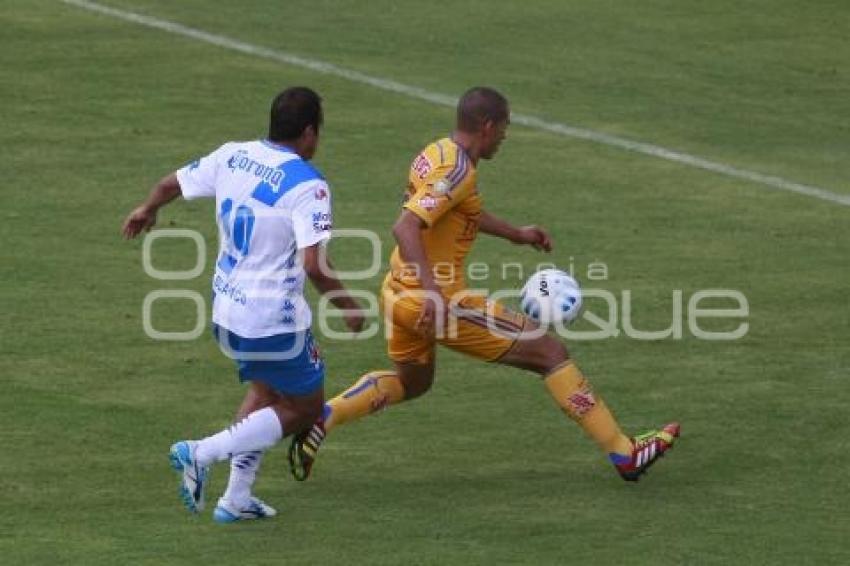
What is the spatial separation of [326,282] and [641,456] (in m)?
2.33

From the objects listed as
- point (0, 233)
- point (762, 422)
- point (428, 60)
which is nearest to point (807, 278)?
point (762, 422)

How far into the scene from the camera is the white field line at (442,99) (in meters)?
19.3

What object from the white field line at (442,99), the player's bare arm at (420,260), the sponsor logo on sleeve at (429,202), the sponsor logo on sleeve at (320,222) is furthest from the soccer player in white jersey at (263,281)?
the white field line at (442,99)

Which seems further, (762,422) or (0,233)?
(0,233)

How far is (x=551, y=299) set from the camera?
12.5m

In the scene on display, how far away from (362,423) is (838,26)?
13.2m

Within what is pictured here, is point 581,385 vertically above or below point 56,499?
above

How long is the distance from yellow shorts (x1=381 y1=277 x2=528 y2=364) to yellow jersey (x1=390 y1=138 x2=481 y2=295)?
0.08 meters

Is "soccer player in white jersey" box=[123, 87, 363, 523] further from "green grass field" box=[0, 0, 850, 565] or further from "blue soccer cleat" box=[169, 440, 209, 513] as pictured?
"green grass field" box=[0, 0, 850, 565]

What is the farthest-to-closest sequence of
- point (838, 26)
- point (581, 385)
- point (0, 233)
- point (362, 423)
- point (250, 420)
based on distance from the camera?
point (838, 26) → point (0, 233) → point (362, 423) → point (581, 385) → point (250, 420)

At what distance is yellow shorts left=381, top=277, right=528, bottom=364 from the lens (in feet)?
39.3

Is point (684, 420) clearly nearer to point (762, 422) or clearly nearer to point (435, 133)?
point (762, 422)

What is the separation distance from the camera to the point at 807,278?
16547 millimetres

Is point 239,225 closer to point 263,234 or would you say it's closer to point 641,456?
point 263,234
